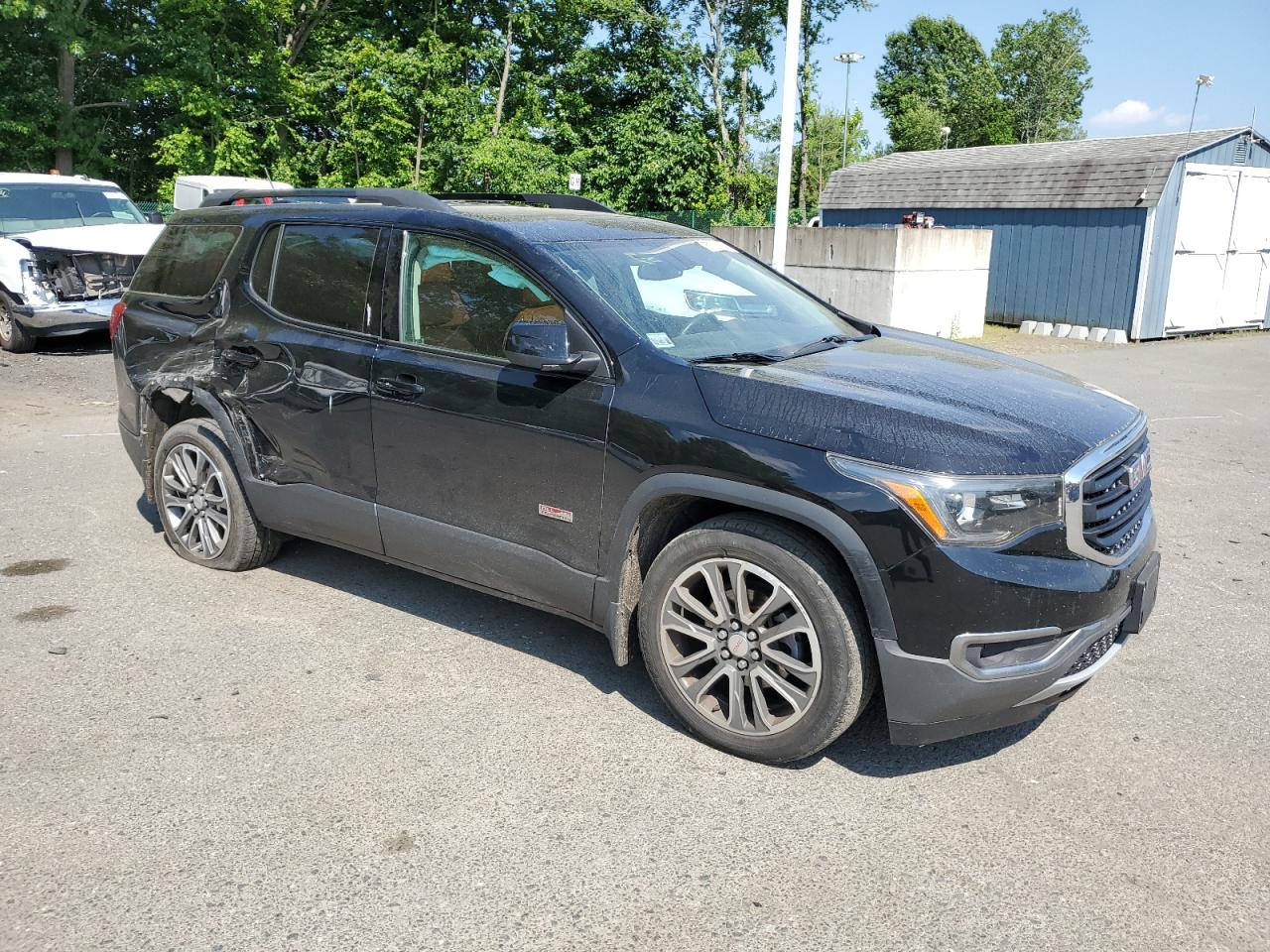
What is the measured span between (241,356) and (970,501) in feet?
11.0

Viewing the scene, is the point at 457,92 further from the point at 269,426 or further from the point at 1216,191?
the point at 269,426

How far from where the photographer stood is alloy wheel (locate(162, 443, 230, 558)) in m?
5.19

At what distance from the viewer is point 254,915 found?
2750 mm

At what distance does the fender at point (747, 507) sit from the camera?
3.21 meters

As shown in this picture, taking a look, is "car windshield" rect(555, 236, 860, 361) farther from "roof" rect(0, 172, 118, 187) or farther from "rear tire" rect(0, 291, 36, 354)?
"roof" rect(0, 172, 118, 187)

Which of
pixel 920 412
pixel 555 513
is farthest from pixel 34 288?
pixel 920 412

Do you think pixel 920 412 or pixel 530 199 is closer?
pixel 920 412

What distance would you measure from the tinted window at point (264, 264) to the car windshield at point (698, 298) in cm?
159

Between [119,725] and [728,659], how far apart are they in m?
2.12

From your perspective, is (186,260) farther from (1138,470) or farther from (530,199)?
(1138,470)

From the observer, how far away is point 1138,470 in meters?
3.74

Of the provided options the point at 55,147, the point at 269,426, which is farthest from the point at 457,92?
the point at 269,426

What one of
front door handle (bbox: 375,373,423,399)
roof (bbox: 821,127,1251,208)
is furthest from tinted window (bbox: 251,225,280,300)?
roof (bbox: 821,127,1251,208)

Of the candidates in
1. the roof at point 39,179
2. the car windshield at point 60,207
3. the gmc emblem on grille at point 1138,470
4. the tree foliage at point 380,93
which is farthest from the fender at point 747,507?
the tree foliage at point 380,93
